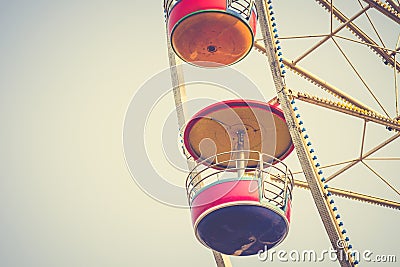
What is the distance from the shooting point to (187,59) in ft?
42.7

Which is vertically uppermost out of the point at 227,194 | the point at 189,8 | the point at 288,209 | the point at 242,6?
the point at 242,6

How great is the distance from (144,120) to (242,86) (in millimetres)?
2092

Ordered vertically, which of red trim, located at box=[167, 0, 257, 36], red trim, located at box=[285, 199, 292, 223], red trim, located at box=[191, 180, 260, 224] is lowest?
red trim, located at box=[285, 199, 292, 223]

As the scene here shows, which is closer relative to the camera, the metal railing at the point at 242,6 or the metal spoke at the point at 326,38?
the metal railing at the point at 242,6

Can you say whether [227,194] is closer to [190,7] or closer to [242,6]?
[190,7]

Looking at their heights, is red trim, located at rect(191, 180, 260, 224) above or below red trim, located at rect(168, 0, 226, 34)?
below

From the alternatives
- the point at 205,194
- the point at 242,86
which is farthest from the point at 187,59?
the point at 205,194

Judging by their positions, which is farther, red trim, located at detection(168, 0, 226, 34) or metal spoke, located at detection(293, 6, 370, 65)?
metal spoke, located at detection(293, 6, 370, 65)

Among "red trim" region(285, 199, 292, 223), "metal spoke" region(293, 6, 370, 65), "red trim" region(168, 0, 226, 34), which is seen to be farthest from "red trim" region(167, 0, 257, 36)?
"red trim" region(285, 199, 292, 223)

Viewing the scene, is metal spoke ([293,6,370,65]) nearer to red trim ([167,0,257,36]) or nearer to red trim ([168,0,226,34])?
red trim ([167,0,257,36])

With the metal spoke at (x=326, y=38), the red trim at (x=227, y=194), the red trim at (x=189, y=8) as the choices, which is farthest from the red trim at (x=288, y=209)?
the red trim at (x=189, y=8)

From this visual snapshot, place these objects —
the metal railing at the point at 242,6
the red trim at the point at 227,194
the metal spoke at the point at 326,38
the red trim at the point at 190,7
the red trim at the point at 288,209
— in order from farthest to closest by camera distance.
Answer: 1. the metal spoke at the point at 326,38
2. the metal railing at the point at 242,6
3. the red trim at the point at 190,7
4. the red trim at the point at 288,209
5. the red trim at the point at 227,194

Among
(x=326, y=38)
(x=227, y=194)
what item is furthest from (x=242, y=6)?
(x=227, y=194)

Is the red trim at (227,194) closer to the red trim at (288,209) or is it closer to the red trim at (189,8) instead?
the red trim at (288,209)
